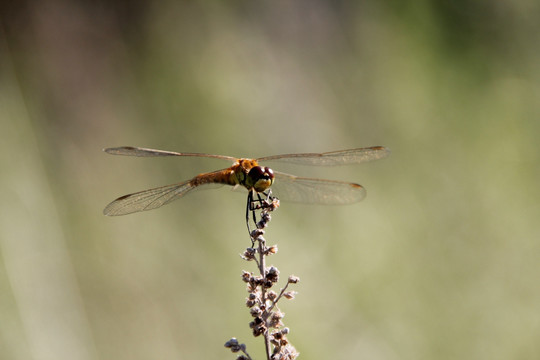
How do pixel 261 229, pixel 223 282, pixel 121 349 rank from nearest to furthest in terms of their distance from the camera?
pixel 261 229 < pixel 121 349 < pixel 223 282

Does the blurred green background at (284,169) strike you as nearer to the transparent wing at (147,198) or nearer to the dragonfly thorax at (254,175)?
the transparent wing at (147,198)

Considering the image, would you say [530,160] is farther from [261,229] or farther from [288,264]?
[261,229]

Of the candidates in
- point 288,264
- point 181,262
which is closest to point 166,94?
point 181,262

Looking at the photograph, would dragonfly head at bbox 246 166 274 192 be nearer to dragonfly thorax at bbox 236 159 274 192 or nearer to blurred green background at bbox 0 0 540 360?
dragonfly thorax at bbox 236 159 274 192

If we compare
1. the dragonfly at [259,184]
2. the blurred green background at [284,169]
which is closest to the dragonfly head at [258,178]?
the dragonfly at [259,184]

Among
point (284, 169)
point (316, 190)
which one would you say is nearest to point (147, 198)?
point (316, 190)

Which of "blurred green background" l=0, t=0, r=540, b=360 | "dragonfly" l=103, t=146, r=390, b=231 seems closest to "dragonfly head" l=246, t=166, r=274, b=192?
"dragonfly" l=103, t=146, r=390, b=231
